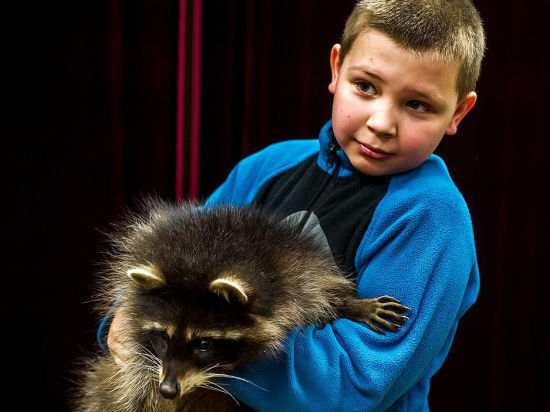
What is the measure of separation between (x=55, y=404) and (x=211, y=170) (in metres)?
1.70

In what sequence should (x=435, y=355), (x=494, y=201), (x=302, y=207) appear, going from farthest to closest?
1. (x=494, y=201)
2. (x=302, y=207)
3. (x=435, y=355)

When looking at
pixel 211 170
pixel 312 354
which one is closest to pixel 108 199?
pixel 211 170

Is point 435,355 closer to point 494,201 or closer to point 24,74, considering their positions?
point 494,201

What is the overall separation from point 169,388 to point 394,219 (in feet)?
2.37

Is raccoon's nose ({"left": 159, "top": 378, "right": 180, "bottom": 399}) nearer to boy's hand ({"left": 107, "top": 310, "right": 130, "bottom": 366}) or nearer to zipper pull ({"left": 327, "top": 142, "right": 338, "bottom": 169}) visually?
boy's hand ({"left": 107, "top": 310, "right": 130, "bottom": 366})

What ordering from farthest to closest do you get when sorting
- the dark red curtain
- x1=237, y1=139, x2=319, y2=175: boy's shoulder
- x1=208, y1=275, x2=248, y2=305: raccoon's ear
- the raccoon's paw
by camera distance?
1. the dark red curtain
2. x1=237, y1=139, x2=319, y2=175: boy's shoulder
3. the raccoon's paw
4. x1=208, y1=275, x2=248, y2=305: raccoon's ear

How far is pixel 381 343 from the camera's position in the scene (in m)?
1.42

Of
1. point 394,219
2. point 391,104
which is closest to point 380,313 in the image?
point 394,219

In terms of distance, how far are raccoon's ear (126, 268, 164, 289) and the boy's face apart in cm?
65

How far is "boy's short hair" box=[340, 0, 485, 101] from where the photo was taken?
141cm

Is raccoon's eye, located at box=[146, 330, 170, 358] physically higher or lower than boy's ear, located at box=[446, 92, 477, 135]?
lower

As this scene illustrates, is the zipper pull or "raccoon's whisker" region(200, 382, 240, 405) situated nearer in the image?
"raccoon's whisker" region(200, 382, 240, 405)

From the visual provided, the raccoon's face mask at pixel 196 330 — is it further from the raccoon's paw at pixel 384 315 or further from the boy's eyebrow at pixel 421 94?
the boy's eyebrow at pixel 421 94

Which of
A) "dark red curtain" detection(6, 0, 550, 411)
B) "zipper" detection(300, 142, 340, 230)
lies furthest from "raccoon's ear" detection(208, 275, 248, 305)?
"dark red curtain" detection(6, 0, 550, 411)
